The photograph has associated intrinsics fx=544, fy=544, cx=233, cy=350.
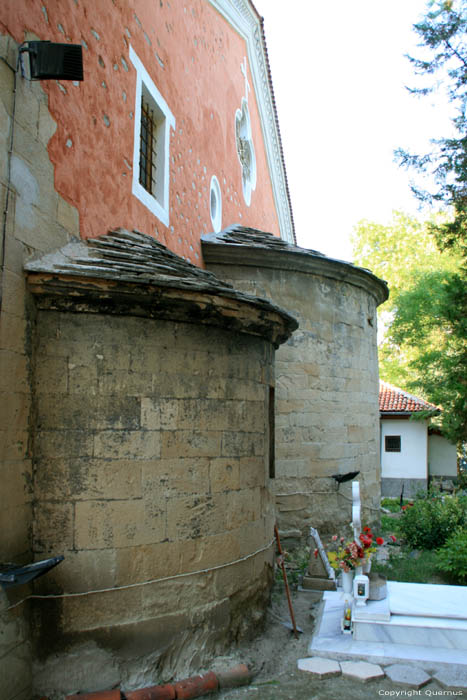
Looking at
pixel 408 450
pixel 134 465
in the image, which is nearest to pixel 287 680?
pixel 134 465

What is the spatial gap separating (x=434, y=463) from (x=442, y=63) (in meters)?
13.7

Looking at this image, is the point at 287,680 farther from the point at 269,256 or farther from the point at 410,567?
the point at 269,256

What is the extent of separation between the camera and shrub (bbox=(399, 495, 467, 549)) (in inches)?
368

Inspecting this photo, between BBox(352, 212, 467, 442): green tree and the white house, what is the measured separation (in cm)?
80

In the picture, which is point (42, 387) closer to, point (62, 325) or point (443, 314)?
point (62, 325)

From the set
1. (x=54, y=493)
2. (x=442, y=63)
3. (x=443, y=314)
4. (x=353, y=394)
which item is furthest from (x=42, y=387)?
(x=442, y=63)

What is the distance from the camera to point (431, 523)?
31.3 ft

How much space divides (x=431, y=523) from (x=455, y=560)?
214cm

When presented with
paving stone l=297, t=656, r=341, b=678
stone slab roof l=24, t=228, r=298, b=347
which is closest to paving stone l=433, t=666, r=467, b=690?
paving stone l=297, t=656, r=341, b=678

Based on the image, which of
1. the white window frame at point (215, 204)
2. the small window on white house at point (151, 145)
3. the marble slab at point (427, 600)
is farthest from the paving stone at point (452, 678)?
the white window frame at point (215, 204)

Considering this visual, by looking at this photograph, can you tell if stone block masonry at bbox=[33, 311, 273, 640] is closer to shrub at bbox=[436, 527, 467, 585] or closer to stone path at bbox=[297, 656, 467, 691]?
stone path at bbox=[297, 656, 467, 691]

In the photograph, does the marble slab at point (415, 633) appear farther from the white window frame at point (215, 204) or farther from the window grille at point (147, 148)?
the white window frame at point (215, 204)

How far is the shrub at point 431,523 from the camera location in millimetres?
9344

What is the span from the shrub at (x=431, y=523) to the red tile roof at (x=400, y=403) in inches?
359
